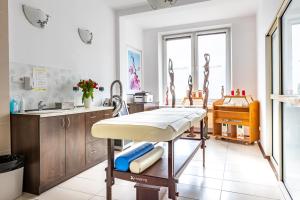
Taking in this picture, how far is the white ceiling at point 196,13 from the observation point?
12.7 ft

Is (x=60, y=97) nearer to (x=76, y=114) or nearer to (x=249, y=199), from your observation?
(x=76, y=114)

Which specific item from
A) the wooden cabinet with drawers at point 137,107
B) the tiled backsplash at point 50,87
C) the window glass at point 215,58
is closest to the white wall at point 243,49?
the window glass at point 215,58

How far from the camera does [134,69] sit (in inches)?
202

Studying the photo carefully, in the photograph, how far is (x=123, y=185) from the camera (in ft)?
7.82

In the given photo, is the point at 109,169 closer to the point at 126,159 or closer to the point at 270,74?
the point at 126,159

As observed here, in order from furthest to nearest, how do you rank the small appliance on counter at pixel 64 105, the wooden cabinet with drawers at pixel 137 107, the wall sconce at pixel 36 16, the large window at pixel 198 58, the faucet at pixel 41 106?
the large window at pixel 198 58 < the wooden cabinet with drawers at pixel 137 107 < the small appliance on counter at pixel 64 105 < the faucet at pixel 41 106 < the wall sconce at pixel 36 16

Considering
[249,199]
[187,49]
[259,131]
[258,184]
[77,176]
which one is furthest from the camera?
[187,49]

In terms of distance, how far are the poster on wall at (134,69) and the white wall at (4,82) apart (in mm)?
2854

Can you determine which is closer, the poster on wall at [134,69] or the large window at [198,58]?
the poster on wall at [134,69]

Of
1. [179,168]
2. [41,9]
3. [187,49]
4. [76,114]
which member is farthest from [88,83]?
[187,49]

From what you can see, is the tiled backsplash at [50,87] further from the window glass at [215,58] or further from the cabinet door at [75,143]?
the window glass at [215,58]

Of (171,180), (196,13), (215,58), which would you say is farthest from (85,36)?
(215,58)

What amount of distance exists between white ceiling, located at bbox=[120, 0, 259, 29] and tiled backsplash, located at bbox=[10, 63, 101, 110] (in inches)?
76.3

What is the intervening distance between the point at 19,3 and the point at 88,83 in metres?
1.30
